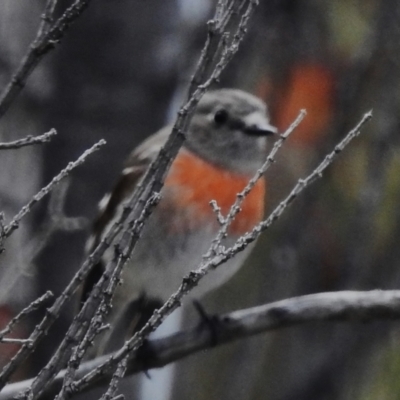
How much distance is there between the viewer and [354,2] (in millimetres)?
5098

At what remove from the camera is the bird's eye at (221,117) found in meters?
4.02

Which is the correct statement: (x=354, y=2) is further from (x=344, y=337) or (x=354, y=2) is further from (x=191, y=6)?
(x=344, y=337)

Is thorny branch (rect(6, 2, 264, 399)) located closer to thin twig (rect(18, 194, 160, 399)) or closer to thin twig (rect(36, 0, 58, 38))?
thin twig (rect(18, 194, 160, 399))

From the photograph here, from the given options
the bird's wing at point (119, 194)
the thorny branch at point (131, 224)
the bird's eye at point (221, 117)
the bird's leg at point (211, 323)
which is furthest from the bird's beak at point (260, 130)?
the thorny branch at point (131, 224)

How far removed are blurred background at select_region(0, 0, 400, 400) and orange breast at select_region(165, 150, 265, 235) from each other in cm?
59

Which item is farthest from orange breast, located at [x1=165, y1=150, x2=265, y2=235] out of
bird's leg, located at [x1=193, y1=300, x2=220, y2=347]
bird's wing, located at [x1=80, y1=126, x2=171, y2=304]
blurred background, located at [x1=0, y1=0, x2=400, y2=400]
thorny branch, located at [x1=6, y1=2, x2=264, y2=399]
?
thorny branch, located at [x1=6, y1=2, x2=264, y2=399]

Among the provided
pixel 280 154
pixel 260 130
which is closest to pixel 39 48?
pixel 260 130

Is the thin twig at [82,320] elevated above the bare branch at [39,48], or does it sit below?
below

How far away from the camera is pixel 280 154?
5.02 metres

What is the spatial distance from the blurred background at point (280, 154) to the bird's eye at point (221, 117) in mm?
611

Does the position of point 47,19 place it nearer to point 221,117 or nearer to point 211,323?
point 211,323

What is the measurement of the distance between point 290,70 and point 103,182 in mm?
1083

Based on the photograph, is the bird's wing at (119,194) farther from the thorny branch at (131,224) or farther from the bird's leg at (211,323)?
the thorny branch at (131,224)

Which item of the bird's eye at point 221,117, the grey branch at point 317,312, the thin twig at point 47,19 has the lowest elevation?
the grey branch at point 317,312
